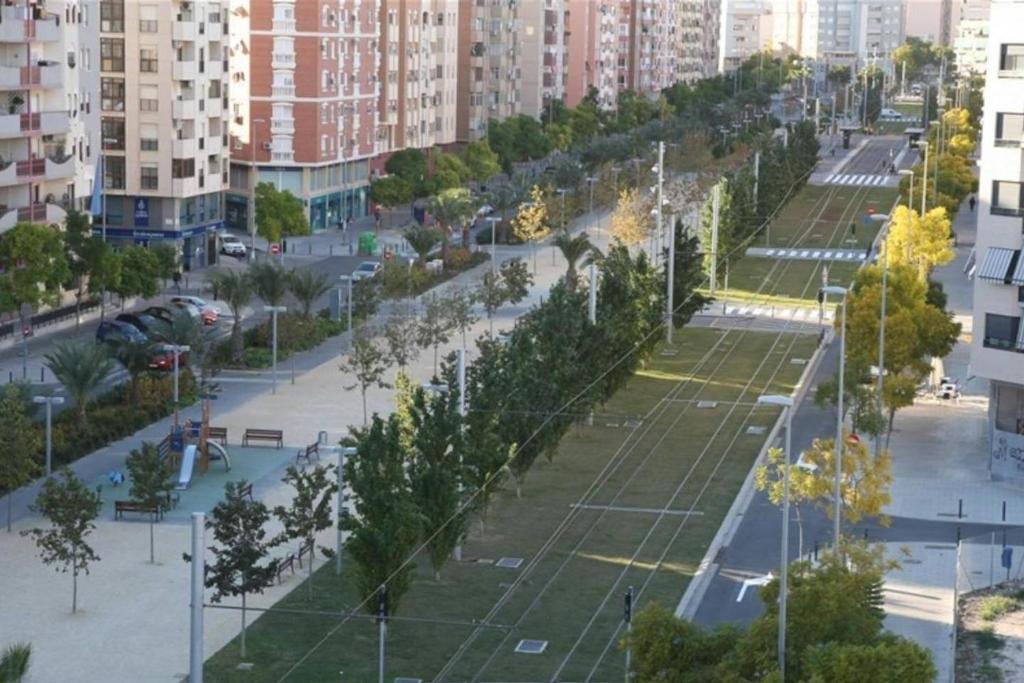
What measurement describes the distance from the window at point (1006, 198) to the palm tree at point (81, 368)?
73.8 feet

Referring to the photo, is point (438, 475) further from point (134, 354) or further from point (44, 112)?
point (44, 112)

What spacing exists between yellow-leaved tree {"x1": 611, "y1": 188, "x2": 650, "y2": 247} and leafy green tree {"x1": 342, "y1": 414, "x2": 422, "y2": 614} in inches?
1817

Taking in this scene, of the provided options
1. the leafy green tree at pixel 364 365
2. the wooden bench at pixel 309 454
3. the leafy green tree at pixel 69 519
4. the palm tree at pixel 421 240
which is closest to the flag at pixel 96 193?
the palm tree at pixel 421 240

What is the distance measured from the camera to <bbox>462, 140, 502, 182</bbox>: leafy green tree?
116 meters

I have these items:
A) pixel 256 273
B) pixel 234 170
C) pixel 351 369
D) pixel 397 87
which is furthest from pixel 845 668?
pixel 397 87

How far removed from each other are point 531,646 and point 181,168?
51.8 meters

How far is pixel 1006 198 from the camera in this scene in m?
53.1

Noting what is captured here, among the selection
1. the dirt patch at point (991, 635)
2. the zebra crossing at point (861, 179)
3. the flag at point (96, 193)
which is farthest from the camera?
the zebra crossing at point (861, 179)

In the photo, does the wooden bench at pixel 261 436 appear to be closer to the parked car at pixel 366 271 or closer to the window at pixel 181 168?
the parked car at pixel 366 271

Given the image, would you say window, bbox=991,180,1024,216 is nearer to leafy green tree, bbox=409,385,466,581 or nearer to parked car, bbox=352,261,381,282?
leafy green tree, bbox=409,385,466,581

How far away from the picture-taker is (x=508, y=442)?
45938 millimetres

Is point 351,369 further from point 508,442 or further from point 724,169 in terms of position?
point 724,169

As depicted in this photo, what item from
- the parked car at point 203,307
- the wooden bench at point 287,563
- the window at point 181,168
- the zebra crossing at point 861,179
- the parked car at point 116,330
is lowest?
the wooden bench at point 287,563

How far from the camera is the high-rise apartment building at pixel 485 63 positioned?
→ 133125mm
